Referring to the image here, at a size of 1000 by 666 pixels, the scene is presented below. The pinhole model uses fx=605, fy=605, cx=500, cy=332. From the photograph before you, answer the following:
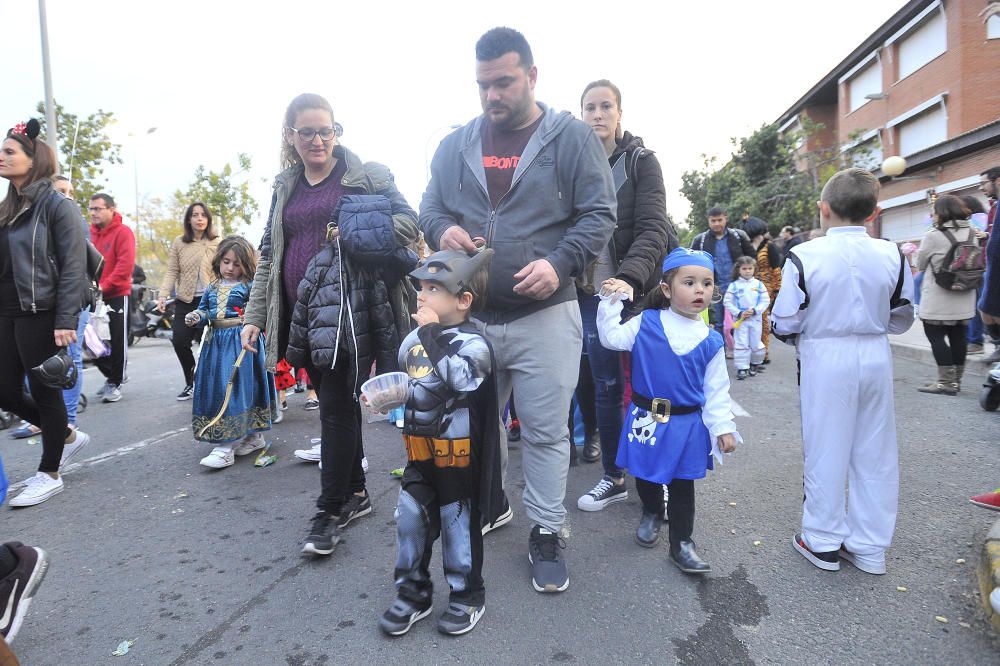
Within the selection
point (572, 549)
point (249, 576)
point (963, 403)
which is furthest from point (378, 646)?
point (963, 403)

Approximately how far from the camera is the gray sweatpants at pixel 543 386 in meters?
2.66

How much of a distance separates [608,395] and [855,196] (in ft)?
5.32

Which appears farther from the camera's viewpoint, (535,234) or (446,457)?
(535,234)

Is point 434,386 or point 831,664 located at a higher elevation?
point 434,386

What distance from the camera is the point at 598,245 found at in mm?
2631

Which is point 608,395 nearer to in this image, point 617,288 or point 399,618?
point 617,288

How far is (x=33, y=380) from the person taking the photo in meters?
3.65

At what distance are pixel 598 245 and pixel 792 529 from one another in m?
1.89

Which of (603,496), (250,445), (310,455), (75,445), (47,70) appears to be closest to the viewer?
(603,496)

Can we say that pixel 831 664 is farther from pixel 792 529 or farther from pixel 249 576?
pixel 249 576

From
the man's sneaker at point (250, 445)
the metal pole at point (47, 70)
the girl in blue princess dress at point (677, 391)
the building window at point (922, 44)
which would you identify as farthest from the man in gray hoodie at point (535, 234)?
the building window at point (922, 44)

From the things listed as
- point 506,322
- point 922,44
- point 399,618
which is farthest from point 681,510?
point 922,44

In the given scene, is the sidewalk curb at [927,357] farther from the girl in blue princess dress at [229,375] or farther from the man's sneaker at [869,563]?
the girl in blue princess dress at [229,375]

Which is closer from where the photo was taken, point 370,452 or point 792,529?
point 792,529
